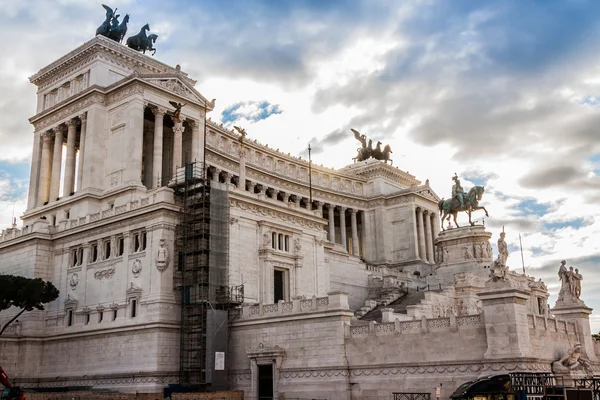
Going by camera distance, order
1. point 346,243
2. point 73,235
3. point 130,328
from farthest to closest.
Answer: point 346,243 < point 73,235 < point 130,328

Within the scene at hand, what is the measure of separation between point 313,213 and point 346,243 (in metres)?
51.3

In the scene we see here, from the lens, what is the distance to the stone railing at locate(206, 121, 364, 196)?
3574 inches

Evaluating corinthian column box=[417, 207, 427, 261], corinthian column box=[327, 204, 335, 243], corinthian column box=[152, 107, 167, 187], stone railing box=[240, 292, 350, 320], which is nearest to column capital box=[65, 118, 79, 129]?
corinthian column box=[152, 107, 167, 187]

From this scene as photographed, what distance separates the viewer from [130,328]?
172 ft

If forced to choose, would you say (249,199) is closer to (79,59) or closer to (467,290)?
(467,290)

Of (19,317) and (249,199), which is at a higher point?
(249,199)

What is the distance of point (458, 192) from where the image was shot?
8462 cm

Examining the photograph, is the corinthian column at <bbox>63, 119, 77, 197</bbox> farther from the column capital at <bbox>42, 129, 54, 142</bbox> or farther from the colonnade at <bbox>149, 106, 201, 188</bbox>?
the colonnade at <bbox>149, 106, 201, 188</bbox>

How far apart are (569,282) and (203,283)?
2925cm

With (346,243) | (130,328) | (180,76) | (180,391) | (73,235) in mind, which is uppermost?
(180,76)

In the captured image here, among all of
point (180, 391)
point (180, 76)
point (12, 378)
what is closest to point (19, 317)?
point (12, 378)

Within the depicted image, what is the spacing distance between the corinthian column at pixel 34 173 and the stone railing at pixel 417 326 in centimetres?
5376

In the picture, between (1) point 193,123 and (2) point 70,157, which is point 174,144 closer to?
(1) point 193,123

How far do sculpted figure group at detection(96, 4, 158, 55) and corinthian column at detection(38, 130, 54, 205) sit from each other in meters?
14.7
